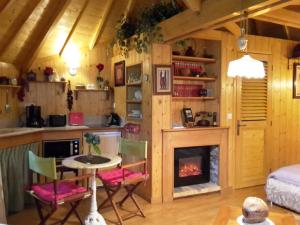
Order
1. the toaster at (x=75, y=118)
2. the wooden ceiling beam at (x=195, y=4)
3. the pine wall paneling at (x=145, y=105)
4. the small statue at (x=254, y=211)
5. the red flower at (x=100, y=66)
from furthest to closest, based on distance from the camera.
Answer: the red flower at (x=100, y=66), the toaster at (x=75, y=118), the pine wall paneling at (x=145, y=105), the wooden ceiling beam at (x=195, y=4), the small statue at (x=254, y=211)

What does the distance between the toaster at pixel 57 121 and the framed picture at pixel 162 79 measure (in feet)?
5.59

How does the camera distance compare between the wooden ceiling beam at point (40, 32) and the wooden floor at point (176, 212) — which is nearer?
the wooden floor at point (176, 212)

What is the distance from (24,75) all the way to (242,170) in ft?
12.7

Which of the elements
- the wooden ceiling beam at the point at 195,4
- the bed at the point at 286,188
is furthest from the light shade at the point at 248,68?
the bed at the point at 286,188

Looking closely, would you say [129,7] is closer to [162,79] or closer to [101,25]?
[101,25]

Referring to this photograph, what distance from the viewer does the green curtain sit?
3623 millimetres

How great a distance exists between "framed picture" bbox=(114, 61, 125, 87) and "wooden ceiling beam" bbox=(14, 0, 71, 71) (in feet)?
4.06

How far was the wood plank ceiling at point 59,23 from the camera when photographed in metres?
3.82

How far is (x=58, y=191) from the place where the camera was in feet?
10.1

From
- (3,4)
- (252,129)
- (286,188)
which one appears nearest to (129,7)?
(3,4)

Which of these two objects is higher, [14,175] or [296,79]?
[296,79]

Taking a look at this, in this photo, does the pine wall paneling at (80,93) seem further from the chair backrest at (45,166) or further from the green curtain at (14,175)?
the chair backrest at (45,166)

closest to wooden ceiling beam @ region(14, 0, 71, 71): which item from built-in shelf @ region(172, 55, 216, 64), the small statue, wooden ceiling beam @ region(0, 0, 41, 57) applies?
wooden ceiling beam @ region(0, 0, 41, 57)

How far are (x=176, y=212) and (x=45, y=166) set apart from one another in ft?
→ 5.88
